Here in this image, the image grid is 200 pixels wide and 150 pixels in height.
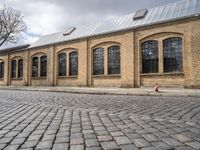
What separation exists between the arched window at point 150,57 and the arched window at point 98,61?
4.75m

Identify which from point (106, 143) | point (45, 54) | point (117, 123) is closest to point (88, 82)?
point (45, 54)

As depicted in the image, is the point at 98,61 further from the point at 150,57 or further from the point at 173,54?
the point at 173,54

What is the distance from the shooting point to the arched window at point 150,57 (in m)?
20.4

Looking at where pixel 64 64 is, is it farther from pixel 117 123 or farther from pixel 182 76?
pixel 117 123

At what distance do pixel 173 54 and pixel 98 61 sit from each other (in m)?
7.97

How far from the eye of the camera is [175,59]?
63.1 feet

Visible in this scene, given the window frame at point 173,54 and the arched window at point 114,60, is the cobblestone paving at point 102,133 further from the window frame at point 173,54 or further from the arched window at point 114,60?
the arched window at point 114,60

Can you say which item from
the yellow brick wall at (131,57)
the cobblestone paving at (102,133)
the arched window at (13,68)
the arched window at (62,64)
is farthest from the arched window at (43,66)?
the cobblestone paving at (102,133)

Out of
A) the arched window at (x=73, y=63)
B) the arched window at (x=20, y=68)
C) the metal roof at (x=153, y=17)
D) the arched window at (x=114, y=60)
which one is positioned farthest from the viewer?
the arched window at (x=20, y=68)

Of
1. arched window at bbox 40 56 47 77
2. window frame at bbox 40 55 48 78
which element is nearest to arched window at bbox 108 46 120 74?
window frame at bbox 40 55 48 78

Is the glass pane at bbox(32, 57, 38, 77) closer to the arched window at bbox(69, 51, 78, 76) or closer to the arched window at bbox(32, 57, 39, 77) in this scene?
the arched window at bbox(32, 57, 39, 77)

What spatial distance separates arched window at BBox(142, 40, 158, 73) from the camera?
20.4 meters

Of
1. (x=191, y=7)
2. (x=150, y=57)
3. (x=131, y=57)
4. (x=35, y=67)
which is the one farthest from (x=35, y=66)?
(x=191, y=7)

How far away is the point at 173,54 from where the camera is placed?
1934 centimetres
